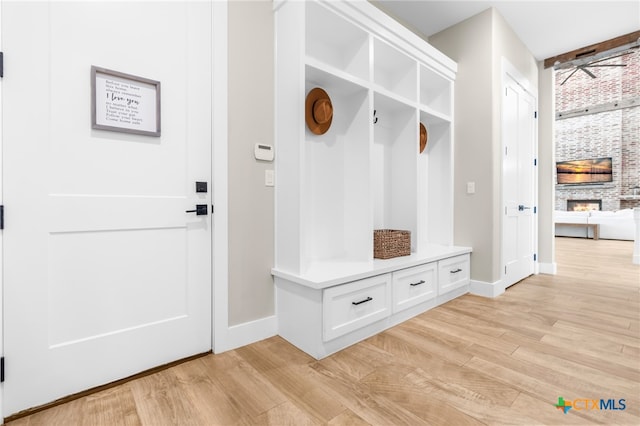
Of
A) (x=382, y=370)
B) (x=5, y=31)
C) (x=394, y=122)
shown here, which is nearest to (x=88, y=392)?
(x=382, y=370)

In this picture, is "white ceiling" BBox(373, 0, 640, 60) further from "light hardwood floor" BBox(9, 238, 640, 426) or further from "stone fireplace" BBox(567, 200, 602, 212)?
"stone fireplace" BBox(567, 200, 602, 212)

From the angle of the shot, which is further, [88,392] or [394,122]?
[394,122]

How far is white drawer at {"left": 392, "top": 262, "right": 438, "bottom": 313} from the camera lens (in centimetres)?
228

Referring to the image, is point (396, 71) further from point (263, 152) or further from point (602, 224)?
point (602, 224)

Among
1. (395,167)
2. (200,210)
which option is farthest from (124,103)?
(395,167)

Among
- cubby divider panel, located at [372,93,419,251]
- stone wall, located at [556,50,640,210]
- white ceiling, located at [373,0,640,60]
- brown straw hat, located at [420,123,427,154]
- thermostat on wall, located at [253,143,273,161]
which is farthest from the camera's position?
stone wall, located at [556,50,640,210]

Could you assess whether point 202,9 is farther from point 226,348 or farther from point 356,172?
point 226,348

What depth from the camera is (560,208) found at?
10.0 metres

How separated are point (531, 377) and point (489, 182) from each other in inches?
76.0

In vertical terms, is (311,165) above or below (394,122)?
below

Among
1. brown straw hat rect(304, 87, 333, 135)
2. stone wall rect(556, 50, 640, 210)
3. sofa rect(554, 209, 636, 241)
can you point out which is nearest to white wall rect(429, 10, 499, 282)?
brown straw hat rect(304, 87, 333, 135)

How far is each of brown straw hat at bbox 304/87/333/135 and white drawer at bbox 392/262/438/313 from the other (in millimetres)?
1274

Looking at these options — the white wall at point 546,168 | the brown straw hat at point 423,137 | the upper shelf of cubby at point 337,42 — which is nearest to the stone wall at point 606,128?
the white wall at point 546,168
